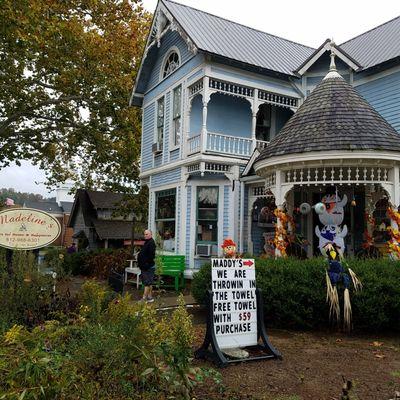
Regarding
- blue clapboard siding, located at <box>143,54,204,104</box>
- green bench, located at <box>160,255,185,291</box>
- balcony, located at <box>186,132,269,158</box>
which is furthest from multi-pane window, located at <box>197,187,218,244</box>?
blue clapboard siding, located at <box>143,54,204,104</box>

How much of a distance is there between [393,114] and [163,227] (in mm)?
8917

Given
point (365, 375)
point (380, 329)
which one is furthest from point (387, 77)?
point (365, 375)

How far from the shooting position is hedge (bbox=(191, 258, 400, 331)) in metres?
6.89

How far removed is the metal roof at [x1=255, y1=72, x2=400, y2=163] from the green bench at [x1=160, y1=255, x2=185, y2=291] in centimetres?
445

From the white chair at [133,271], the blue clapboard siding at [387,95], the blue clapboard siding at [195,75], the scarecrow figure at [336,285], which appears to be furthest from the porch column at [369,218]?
the white chair at [133,271]

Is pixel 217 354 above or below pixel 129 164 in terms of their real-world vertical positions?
below

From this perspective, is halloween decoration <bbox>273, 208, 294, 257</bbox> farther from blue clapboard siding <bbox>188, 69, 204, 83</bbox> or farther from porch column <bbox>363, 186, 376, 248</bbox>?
blue clapboard siding <bbox>188, 69, 204, 83</bbox>

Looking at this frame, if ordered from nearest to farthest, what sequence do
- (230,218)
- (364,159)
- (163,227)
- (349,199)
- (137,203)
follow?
(364,159), (349,199), (230,218), (163,227), (137,203)

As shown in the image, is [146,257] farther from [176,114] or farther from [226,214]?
[176,114]

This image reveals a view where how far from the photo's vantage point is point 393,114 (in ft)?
40.7

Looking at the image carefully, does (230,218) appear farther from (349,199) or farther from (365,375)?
(365,375)

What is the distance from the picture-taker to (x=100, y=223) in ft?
107

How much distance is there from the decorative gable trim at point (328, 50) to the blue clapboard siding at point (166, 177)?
5413mm

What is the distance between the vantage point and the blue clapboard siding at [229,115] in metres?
14.2
